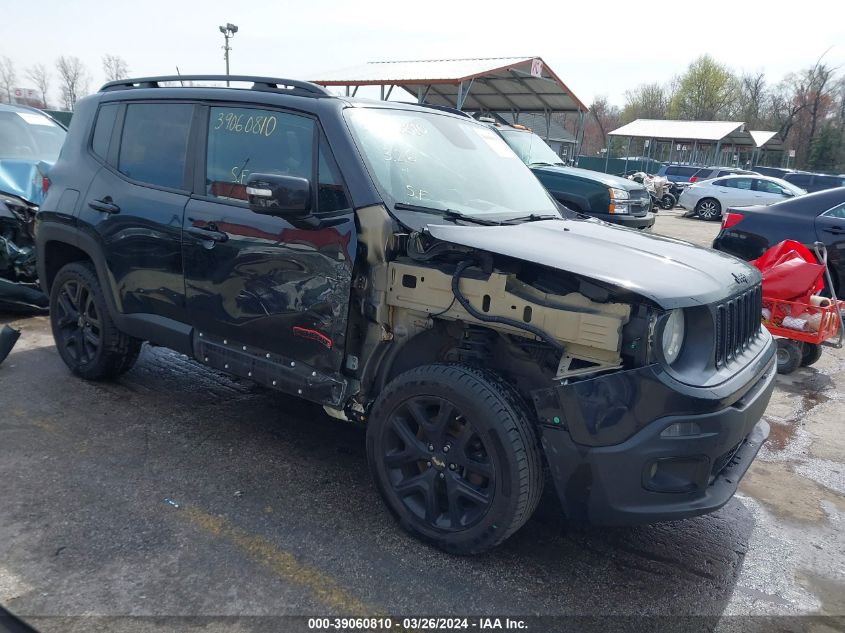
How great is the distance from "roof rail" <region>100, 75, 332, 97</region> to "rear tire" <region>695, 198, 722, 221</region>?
73.1ft

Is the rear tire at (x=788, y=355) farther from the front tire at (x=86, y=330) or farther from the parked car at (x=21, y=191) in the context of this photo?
the parked car at (x=21, y=191)

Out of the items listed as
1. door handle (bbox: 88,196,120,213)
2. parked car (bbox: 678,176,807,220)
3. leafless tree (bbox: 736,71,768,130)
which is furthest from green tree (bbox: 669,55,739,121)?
door handle (bbox: 88,196,120,213)

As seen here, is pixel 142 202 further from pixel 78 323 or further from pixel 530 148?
pixel 530 148

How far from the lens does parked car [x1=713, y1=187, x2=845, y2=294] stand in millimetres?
7172

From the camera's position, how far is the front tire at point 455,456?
2.66 m

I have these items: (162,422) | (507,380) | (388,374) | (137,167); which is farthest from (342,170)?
(162,422)

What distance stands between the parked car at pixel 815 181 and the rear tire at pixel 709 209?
27.4 feet

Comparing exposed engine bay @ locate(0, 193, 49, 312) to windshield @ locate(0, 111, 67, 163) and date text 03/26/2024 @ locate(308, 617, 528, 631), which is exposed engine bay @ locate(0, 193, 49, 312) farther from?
date text 03/26/2024 @ locate(308, 617, 528, 631)

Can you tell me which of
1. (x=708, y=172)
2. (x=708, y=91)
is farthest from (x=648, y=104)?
(x=708, y=172)

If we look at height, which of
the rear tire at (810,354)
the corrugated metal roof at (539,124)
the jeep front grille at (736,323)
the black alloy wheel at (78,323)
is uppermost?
the corrugated metal roof at (539,124)

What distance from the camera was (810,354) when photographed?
6.23 m

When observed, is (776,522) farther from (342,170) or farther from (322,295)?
(342,170)

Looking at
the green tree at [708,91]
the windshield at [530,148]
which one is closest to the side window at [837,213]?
the windshield at [530,148]

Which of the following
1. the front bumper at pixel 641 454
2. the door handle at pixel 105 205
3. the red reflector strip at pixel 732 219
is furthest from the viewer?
the red reflector strip at pixel 732 219
